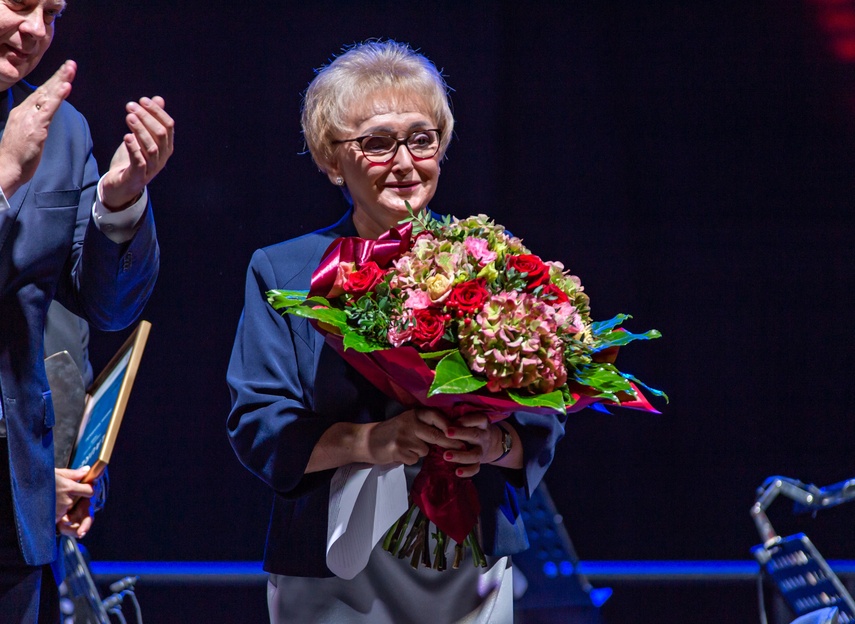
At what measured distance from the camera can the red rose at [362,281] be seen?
1443 millimetres

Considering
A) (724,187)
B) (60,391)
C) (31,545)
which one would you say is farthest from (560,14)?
(31,545)

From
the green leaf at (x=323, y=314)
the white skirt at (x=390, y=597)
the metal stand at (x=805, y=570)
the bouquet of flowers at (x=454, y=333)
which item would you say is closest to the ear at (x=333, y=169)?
the bouquet of flowers at (x=454, y=333)

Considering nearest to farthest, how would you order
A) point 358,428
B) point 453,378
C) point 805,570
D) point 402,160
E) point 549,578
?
1. point 453,378
2. point 358,428
3. point 402,160
4. point 805,570
5. point 549,578

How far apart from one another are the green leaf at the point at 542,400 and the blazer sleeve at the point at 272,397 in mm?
345

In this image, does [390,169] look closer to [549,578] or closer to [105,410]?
[105,410]

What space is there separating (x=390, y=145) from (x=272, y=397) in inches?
18.6

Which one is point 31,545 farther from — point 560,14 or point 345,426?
point 560,14

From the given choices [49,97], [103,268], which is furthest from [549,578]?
[49,97]

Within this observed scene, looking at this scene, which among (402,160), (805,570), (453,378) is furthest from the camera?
(805,570)

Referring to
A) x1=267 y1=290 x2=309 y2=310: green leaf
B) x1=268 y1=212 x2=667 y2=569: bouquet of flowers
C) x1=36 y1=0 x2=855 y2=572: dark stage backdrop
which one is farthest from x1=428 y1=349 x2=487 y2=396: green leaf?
x1=36 y1=0 x2=855 y2=572: dark stage backdrop

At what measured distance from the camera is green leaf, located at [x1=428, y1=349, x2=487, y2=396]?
130 cm

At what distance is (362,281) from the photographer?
57.0 inches

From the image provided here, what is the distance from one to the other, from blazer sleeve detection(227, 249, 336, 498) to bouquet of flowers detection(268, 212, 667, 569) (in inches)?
4.9

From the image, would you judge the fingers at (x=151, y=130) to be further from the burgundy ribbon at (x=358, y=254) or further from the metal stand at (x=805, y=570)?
the metal stand at (x=805, y=570)
